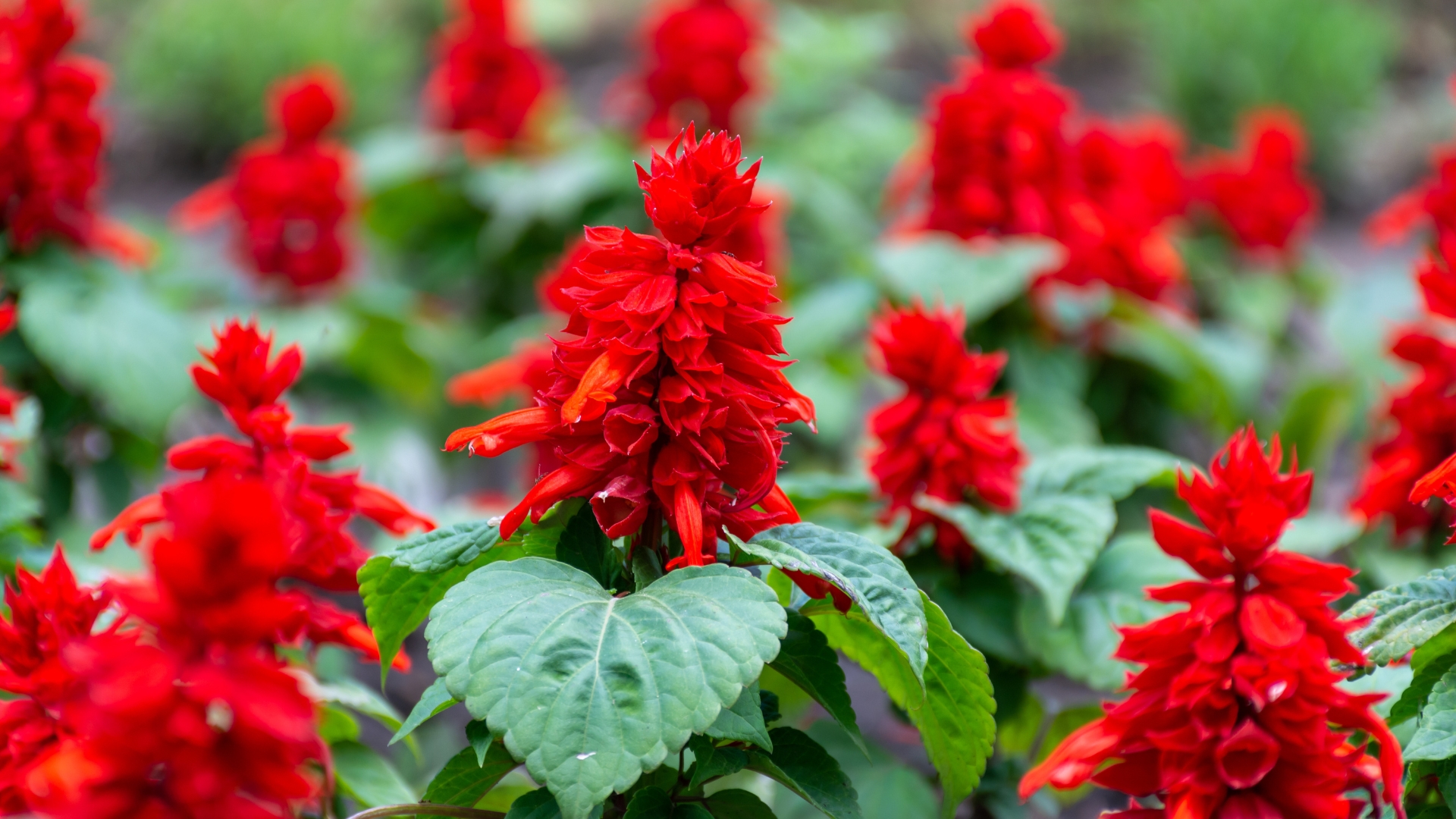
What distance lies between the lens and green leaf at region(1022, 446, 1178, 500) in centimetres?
189

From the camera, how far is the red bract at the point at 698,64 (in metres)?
3.86

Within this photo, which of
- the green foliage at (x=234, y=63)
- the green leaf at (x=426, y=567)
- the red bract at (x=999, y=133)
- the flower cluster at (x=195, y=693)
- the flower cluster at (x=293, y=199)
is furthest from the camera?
the green foliage at (x=234, y=63)

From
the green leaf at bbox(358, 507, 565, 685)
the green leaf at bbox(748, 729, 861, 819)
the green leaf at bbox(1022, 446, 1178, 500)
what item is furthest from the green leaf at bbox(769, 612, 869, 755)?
the green leaf at bbox(1022, 446, 1178, 500)

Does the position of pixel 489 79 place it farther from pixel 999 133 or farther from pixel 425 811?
pixel 425 811

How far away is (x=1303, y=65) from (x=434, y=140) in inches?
183

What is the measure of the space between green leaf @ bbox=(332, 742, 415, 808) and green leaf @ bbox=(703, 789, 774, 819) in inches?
17.0

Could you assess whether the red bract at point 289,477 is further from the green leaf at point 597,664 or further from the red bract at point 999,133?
the red bract at point 999,133

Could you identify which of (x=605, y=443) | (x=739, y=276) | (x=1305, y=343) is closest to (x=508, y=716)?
(x=605, y=443)

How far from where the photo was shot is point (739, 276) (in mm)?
1286

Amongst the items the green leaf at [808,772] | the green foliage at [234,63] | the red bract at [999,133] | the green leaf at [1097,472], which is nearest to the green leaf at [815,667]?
the green leaf at [808,772]

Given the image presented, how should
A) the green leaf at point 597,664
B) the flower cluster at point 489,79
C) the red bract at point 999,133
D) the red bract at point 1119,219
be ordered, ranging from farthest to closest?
the flower cluster at point 489,79, the red bract at point 1119,219, the red bract at point 999,133, the green leaf at point 597,664

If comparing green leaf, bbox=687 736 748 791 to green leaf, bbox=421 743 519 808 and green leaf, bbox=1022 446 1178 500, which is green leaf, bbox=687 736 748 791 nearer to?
green leaf, bbox=421 743 519 808

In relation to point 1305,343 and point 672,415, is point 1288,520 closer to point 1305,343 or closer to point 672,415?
point 672,415

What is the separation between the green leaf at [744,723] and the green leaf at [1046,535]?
0.55 m
